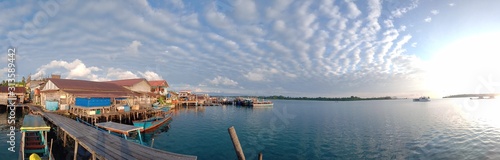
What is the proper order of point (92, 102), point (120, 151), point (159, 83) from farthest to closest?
point (159, 83), point (92, 102), point (120, 151)

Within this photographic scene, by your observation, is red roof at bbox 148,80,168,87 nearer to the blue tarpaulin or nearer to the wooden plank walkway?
the blue tarpaulin

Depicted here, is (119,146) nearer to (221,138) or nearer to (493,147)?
(221,138)

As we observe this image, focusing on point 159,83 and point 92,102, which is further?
point 159,83

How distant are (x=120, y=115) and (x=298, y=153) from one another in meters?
29.5

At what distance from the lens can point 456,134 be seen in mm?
31516

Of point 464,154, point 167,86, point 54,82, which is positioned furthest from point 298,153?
point 167,86

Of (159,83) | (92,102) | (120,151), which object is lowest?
(120,151)

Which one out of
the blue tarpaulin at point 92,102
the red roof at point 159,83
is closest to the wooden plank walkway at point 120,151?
the blue tarpaulin at point 92,102

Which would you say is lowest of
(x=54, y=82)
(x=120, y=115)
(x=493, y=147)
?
(x=493, y=147)

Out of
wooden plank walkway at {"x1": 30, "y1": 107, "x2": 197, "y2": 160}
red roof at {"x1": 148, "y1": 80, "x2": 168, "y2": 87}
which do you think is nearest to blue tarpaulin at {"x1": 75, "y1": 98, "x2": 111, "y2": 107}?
wooden plank walkway at {"x1": 30, "y1": 107, "x2": 197, "y2": 160}

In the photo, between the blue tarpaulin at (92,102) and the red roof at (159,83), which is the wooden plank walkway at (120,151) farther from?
the red roof at (159,83)

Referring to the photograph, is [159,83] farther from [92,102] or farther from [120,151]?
[120,151]

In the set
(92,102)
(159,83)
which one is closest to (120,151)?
(92,102)

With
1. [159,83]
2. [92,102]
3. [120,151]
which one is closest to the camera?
[120,151]
